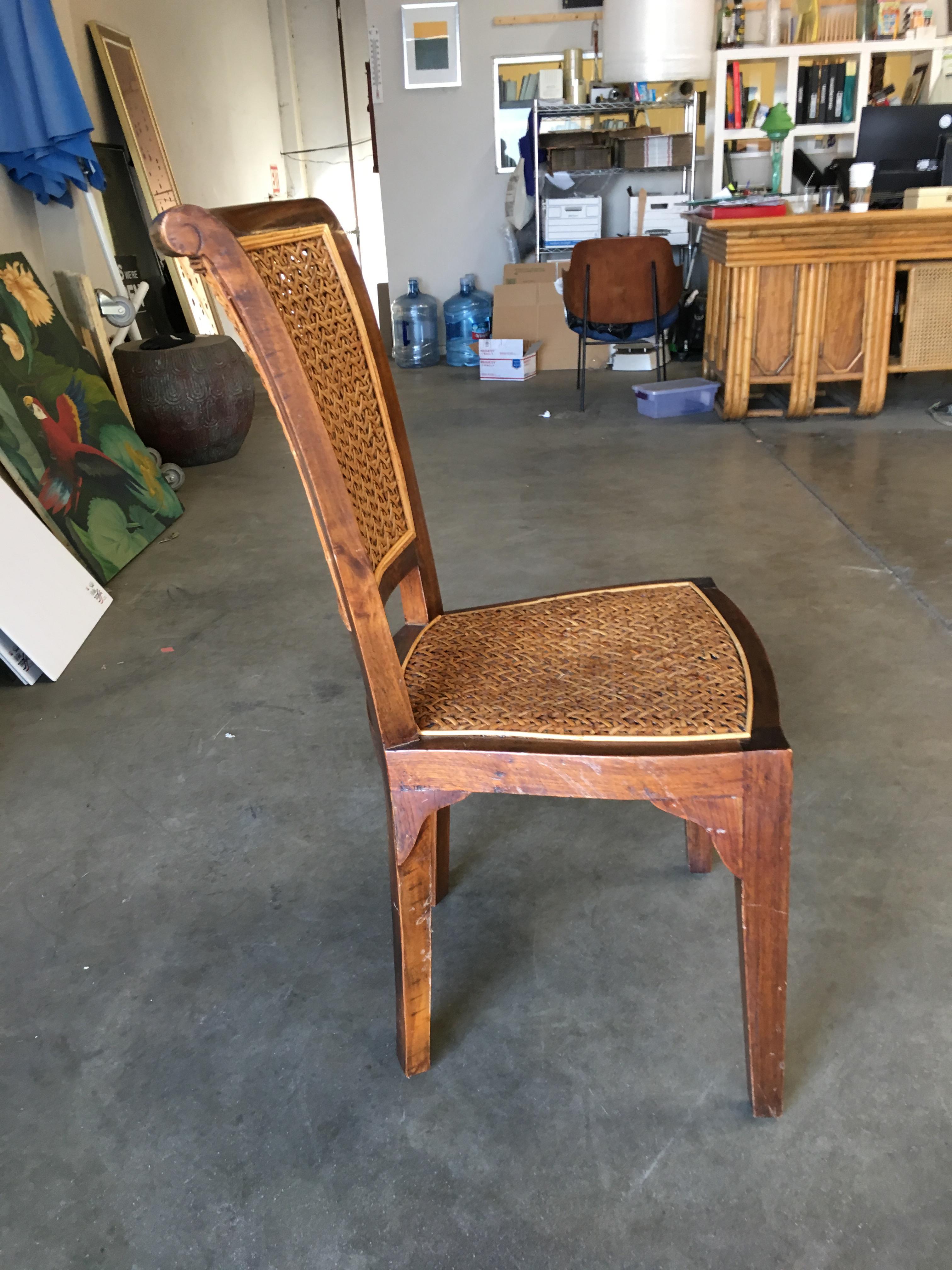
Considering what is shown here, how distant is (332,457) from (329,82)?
337 inches

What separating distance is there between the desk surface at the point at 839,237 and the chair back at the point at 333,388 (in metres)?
3.39

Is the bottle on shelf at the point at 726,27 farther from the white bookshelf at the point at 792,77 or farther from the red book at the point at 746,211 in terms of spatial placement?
the red book at the point at 746,211

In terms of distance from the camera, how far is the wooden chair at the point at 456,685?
1011 millimetres

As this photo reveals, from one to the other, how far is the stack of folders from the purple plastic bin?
249 cm

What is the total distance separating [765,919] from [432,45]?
22.0 feet

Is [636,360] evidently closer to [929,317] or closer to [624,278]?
[624,278]

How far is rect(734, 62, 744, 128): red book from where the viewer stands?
600 cm

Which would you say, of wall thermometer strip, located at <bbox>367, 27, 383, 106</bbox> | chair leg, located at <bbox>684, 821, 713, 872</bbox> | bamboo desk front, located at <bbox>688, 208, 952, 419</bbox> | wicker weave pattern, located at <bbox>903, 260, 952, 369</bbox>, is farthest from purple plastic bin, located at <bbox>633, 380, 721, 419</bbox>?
chair leg, located at <bbox>684, 821, 713, 872</bbox>

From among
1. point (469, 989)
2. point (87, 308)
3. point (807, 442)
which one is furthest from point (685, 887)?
point (87, 308)

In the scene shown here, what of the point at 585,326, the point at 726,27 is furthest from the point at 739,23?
the point at 585,326

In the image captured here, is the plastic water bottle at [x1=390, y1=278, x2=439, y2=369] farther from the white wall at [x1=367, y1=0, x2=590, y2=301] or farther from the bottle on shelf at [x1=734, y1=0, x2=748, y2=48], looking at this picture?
the bottle on shelf at [x1=734, y1=0, x2=748, y2=48]

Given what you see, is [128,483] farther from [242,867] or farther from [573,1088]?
[573,1088]

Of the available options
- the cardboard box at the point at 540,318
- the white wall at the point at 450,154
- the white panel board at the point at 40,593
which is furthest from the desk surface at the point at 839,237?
the white panel board at the point at 40,593

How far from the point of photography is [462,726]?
111 cm
